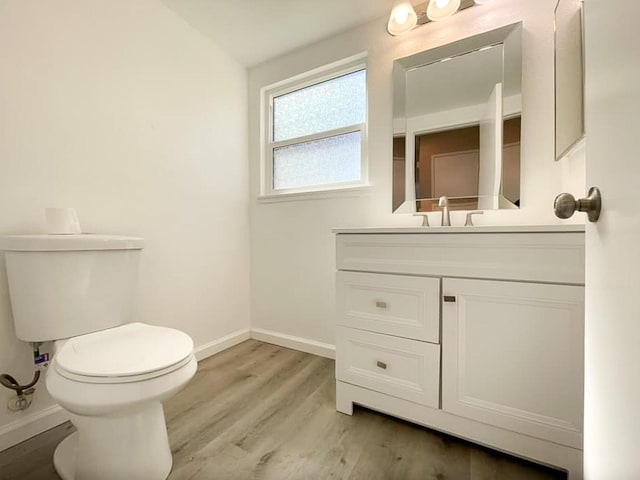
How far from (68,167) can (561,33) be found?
220 cm

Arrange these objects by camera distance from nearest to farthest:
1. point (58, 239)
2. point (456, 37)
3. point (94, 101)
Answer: point (58, 239), point (94, 101), point (456, 37)

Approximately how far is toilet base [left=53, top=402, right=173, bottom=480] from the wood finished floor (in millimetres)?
92

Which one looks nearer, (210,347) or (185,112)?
(185,112)

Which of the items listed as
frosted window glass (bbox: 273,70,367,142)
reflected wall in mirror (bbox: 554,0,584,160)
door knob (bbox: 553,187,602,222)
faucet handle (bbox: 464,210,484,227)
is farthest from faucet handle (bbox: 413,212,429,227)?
door knob (bbox: 553,187,602,222)

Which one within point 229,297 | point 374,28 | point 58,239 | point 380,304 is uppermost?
point 374,28

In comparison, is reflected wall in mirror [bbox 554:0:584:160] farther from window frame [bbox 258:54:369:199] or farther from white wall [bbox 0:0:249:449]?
white wall [bbox 0:0:249:449]

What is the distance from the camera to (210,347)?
1931 mm

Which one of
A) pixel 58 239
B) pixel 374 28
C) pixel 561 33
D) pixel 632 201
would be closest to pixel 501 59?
pixel 561 33

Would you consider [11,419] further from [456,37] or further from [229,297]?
[456,37]

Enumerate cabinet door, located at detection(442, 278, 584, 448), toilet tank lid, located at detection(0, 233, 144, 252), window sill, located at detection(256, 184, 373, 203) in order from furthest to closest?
window sill, located at detection(256, 184, 373, 203)
toilet tank lid, located at detection(0, 233, 144, 252)
cabinet door, located at detection(442, 278, 584, 448)

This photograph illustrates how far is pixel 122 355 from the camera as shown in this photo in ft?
3.03

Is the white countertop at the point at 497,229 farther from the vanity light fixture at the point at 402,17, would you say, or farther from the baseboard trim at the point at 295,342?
the vanity light fixture at the point at 402,17

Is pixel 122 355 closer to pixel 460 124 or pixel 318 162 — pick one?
pixel 318 162

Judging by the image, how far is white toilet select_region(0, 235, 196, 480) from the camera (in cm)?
83
